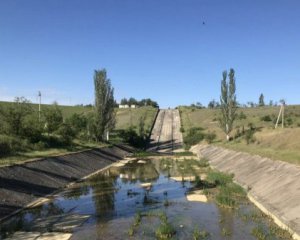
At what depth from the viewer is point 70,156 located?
4497 centimetres

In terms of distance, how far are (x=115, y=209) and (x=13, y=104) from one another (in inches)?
1121

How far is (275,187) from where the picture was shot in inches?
942

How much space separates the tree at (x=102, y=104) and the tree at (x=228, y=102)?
1968 cm

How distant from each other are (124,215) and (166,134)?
88.8 meters

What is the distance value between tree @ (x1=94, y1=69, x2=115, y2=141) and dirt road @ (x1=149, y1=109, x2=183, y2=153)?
15.4 metres

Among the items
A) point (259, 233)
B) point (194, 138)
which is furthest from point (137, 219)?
point (194, 138)

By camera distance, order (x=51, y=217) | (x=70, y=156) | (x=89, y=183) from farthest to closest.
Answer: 1. (x=70, y=156)
2. (x=89, y=183)
3. (x=51, y=217)

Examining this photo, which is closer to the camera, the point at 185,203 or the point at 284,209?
the point at 284,209

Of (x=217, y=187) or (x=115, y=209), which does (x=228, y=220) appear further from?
(x=217, y=187)

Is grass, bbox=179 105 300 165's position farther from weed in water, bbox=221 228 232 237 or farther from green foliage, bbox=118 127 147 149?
green foliage, bbox=118 127 147 149

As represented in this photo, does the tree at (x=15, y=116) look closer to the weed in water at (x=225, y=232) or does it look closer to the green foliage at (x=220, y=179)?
the green foliage at (x=220, y=179)

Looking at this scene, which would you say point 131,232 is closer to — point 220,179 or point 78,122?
point 220,179

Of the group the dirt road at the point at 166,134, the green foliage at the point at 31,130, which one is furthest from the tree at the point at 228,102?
the green foliage at the point at 31,130

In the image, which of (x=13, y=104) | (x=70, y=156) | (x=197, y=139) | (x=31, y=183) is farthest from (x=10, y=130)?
(x=197, y=139)
